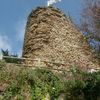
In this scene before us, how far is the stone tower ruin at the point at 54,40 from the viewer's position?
20453 millimetres

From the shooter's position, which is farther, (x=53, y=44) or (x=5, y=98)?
(x=53, y=44)

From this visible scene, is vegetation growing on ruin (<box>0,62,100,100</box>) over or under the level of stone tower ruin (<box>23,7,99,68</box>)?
under

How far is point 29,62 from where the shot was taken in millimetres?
19812

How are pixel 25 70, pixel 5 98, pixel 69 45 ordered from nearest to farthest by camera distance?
pixel 5 98 → pixel 25 70 → pixel 69 45

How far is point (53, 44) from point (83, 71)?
3.75 meters

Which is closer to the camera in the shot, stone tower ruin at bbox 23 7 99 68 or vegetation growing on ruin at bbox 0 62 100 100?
vegetation growing on ruin at bbox 0 62 100 100

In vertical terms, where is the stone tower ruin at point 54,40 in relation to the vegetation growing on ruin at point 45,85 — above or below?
above

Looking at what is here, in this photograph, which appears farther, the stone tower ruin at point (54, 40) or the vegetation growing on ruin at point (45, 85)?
the stone tower ruin at point (54, 40)

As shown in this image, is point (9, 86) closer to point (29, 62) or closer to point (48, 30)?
point (29, 62)

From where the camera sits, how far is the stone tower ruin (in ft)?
67.1

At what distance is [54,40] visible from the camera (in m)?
20.9

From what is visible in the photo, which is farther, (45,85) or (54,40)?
(54,40)

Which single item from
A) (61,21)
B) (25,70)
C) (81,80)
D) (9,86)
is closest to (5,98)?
(9,86)

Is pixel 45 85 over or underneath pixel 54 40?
underneath
